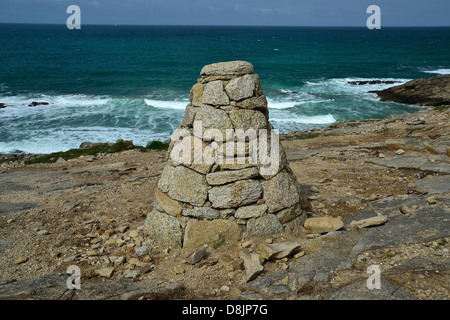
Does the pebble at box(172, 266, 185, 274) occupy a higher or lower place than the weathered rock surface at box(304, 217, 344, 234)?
lower

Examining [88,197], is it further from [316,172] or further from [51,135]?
[51,135]

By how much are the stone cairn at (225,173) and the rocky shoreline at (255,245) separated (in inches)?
13.7

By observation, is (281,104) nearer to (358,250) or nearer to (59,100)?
(59,100)

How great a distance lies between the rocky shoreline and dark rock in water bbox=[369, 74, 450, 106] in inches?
1116

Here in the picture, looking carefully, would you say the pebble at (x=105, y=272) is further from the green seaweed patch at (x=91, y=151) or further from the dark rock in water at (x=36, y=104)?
the dark rock in water at (x=36, y=104)

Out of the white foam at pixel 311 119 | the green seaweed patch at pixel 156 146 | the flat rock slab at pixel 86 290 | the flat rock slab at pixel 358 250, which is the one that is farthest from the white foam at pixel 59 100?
the flat rock slab at pixel 358 250

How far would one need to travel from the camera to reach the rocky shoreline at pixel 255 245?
23.6 ft

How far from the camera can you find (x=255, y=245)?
28.5 feet

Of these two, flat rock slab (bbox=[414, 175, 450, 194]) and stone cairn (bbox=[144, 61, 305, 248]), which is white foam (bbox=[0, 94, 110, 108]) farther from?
flat rock slab (bbox=[414, 175, 450, 194])

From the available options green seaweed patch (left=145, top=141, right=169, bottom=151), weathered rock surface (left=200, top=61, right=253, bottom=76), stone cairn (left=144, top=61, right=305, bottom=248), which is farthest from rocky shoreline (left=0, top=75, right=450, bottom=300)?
green seaweed patch (left=145, top=141, right=169, bottom=151)

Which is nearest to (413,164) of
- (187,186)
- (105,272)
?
(187,186)

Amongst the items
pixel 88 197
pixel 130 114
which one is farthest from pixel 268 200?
pixel 130 114

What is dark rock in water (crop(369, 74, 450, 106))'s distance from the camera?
38.8 meters
